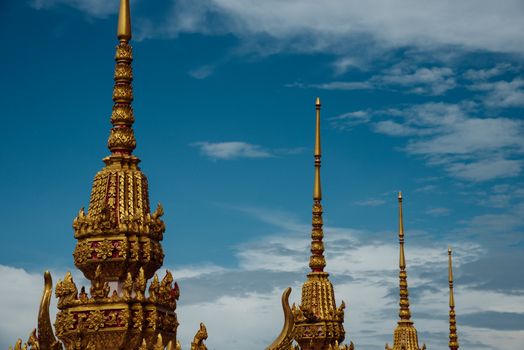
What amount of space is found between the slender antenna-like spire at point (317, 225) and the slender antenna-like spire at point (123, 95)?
1672 cm

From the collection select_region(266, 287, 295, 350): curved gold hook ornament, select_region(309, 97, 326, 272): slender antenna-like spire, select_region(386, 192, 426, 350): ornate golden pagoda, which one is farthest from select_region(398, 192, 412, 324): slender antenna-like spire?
select_region(266, 287, 295, 350): curved gold hook ornament

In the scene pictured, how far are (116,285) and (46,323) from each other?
1.64m

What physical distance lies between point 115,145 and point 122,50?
6.91 ft

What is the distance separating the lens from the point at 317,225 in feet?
152

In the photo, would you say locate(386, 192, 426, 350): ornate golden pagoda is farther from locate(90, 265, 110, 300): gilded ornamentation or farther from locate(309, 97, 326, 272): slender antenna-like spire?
locate(90, 265, 110, 300): gilded ornamentation

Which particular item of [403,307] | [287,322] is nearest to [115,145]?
[287,322]

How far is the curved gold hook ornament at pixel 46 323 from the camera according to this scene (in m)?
27.7

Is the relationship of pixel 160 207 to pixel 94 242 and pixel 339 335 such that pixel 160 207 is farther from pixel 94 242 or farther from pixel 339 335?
pixel 339 335

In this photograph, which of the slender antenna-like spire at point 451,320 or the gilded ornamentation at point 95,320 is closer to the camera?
the gilded ornamentation at point 95,320

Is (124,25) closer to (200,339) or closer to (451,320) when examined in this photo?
(200,339)

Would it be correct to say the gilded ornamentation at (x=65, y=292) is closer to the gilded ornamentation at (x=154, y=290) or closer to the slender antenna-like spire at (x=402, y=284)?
the gilded ornamentation at (x=154, y=290)

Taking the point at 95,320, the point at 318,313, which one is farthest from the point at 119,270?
the point at 318,313

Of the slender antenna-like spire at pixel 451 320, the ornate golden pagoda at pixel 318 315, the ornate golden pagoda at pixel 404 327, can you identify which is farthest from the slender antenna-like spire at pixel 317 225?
the slender antenna-like spire at pixel 451 320

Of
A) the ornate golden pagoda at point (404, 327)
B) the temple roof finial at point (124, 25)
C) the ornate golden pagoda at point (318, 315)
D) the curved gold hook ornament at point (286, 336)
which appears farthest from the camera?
the ornate golden pagoda at point (404, 327)
